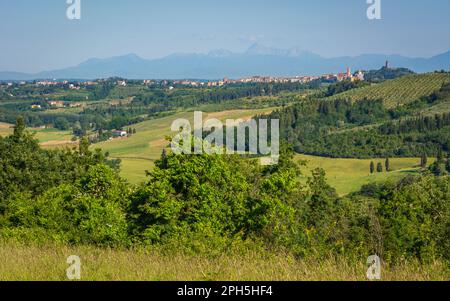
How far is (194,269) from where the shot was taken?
24.7 feet

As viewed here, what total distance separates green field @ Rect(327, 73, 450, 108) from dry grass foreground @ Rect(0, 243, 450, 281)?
165 metres

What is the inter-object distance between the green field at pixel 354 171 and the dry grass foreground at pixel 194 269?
223ft

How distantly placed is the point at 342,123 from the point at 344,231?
142 meters

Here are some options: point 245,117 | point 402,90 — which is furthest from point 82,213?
point 402,90

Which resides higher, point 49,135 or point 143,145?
point 49,135

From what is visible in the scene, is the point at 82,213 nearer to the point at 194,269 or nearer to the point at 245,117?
the point at 194,269

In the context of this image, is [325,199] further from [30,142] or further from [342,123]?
[342,123]

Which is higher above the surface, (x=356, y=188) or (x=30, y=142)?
(x=30, y=142)

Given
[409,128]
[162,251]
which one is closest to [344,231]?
[162,251]

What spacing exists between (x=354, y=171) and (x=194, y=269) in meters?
89.9

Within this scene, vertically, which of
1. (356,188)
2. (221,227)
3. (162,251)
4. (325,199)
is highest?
(162,251)

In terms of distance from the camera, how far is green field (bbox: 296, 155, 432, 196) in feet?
261

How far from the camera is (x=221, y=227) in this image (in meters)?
15.5

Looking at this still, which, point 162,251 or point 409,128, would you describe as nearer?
point 162,251
